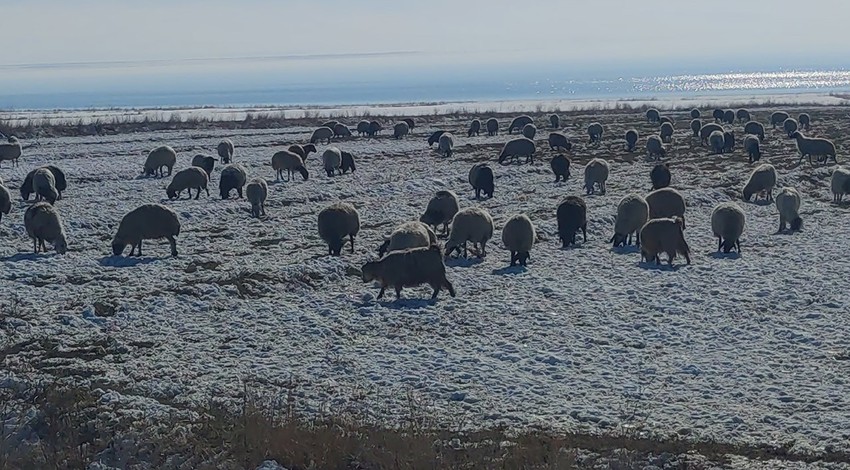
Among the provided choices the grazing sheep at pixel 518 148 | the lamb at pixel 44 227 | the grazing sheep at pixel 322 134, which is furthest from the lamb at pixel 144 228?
the grazing sheep at pixel 322 134

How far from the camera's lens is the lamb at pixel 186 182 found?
27.6 m

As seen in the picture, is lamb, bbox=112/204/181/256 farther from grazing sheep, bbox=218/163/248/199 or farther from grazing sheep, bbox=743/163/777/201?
grazing sheep, bbox=743/163/777/201

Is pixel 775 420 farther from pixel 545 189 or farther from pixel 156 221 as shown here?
pixel 545 189

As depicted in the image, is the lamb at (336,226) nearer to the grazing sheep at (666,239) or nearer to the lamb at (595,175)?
the grazing sheep at (666,239)

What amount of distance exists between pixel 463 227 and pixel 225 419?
965 cm

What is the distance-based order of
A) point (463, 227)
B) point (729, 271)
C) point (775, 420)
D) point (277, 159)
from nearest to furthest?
point (775, 420) → point (729, 271) → point (463, 227) → point (277, 159)

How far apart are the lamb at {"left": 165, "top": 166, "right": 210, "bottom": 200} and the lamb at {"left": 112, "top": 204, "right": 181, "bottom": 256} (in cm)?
821

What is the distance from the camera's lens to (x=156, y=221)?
19312 millimetres

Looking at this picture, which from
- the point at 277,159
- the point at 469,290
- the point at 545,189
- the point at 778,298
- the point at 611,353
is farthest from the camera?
the point at 277,159

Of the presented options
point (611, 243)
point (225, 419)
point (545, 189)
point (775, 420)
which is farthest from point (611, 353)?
point (545, 189)

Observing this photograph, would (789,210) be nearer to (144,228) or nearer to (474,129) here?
(144,228)

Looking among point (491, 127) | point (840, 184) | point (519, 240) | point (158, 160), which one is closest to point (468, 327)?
point (519, 240)

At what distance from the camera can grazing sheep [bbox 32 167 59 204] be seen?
25906 millimetres

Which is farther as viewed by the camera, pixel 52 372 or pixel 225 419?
pixel 52 372
